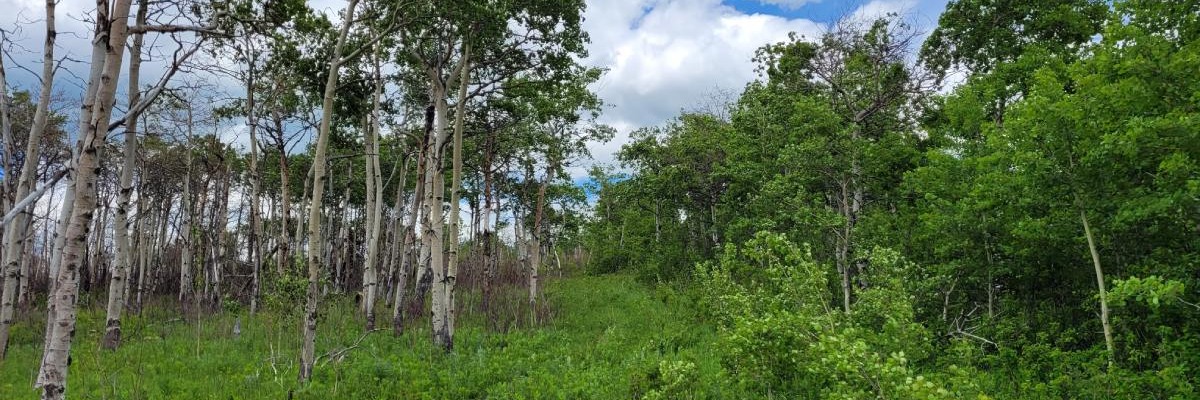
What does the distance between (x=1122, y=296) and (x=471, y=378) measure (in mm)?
9552

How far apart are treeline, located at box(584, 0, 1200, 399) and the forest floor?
2.01 metres

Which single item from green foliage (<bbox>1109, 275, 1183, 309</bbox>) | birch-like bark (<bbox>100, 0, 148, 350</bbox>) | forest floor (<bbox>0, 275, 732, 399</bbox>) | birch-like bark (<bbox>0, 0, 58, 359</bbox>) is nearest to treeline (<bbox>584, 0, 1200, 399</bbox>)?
green foliage (<bbox>1109, 275, 1183, 309</bbox>)

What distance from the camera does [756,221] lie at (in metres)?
16.6

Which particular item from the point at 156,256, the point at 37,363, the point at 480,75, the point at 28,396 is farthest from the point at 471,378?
the point at 156,256

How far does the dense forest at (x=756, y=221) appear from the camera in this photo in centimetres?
730

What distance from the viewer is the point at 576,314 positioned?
1888 cm

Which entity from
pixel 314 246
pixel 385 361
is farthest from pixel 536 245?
pixel 314 246

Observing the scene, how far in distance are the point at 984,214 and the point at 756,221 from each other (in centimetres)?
655

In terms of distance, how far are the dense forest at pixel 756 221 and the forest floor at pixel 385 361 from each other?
0.31ft

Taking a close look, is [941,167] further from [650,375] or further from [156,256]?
[156,256]

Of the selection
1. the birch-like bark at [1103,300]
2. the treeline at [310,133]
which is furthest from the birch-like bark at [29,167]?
the birch-like bark at [1103,300]

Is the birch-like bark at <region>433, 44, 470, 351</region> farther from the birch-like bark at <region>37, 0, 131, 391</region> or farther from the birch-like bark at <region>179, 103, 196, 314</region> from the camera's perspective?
the birch-like bark at <region>179, 103, 196, 314</region>

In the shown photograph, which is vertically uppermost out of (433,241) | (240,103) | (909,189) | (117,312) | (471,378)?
(240,103)

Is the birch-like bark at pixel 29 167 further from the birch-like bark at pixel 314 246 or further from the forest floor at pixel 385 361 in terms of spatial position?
the birch-like bark at pixel 314 246
